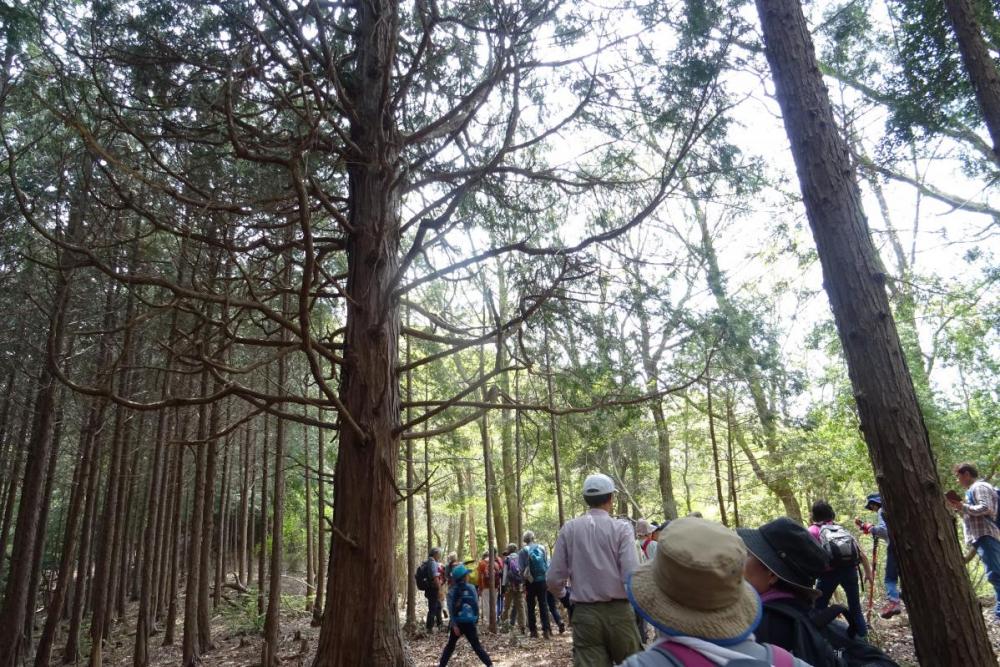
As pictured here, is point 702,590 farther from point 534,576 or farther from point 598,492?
point 534,576

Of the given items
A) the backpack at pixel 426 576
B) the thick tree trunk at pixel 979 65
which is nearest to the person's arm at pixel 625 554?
the thick tree trunk at pixel 979 65

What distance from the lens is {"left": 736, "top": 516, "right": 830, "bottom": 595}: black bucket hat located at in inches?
88.9

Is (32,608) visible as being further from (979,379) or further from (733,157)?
(979,379)

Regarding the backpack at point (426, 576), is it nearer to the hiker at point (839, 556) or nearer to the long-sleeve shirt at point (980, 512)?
the hiker at point (839, 556)

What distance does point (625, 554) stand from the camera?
4.19m

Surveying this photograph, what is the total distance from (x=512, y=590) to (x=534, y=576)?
→ 258 cm

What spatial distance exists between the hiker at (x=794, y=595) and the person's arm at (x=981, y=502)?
6028 mm

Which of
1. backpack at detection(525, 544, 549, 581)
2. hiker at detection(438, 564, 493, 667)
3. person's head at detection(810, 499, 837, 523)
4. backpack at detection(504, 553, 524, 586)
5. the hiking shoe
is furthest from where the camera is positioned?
backpack at detection(504, 553, 524, 586)

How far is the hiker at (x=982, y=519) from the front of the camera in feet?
22.2

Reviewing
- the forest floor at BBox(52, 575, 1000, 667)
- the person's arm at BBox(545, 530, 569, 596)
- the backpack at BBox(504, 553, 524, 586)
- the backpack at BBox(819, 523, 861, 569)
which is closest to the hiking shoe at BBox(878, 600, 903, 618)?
the forest floor at BBox(52, 575, 1000, 667)

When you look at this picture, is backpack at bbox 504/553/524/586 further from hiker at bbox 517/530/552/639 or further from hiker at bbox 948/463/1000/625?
hiker at bbox 948/463/1000/625

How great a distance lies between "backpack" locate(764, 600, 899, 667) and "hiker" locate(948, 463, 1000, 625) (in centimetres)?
611

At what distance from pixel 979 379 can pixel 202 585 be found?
18014mm

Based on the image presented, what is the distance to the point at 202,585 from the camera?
11398 millimetres
